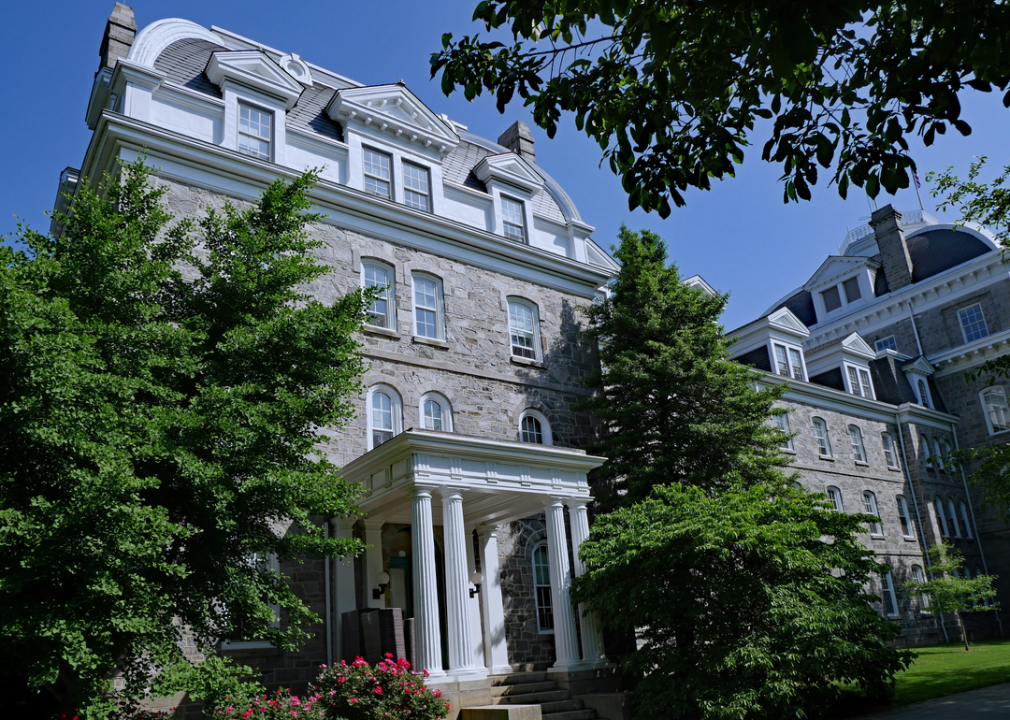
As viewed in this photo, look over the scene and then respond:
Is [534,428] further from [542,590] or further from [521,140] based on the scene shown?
[521,140]

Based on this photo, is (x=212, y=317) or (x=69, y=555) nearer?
(x=69, y=555)

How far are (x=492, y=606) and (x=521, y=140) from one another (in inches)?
532

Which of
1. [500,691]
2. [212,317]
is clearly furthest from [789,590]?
[212,317]

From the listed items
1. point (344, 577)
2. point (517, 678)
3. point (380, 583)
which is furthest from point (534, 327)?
point (517, 678)

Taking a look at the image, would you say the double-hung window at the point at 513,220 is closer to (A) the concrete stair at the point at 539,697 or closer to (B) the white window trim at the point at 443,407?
(B) the white window trim at the point at 443,407

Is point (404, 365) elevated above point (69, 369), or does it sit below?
above

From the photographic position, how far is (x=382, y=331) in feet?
54.0

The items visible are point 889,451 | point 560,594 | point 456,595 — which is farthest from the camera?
point 889,451

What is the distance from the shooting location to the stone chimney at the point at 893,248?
37.4 m

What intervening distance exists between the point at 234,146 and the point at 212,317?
5.99 meters

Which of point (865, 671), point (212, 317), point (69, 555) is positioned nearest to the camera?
point (69, 555)

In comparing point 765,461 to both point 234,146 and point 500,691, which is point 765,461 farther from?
point 234,146

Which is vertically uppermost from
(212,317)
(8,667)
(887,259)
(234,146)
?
(887,259)

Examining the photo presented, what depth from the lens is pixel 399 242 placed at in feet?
58.0
